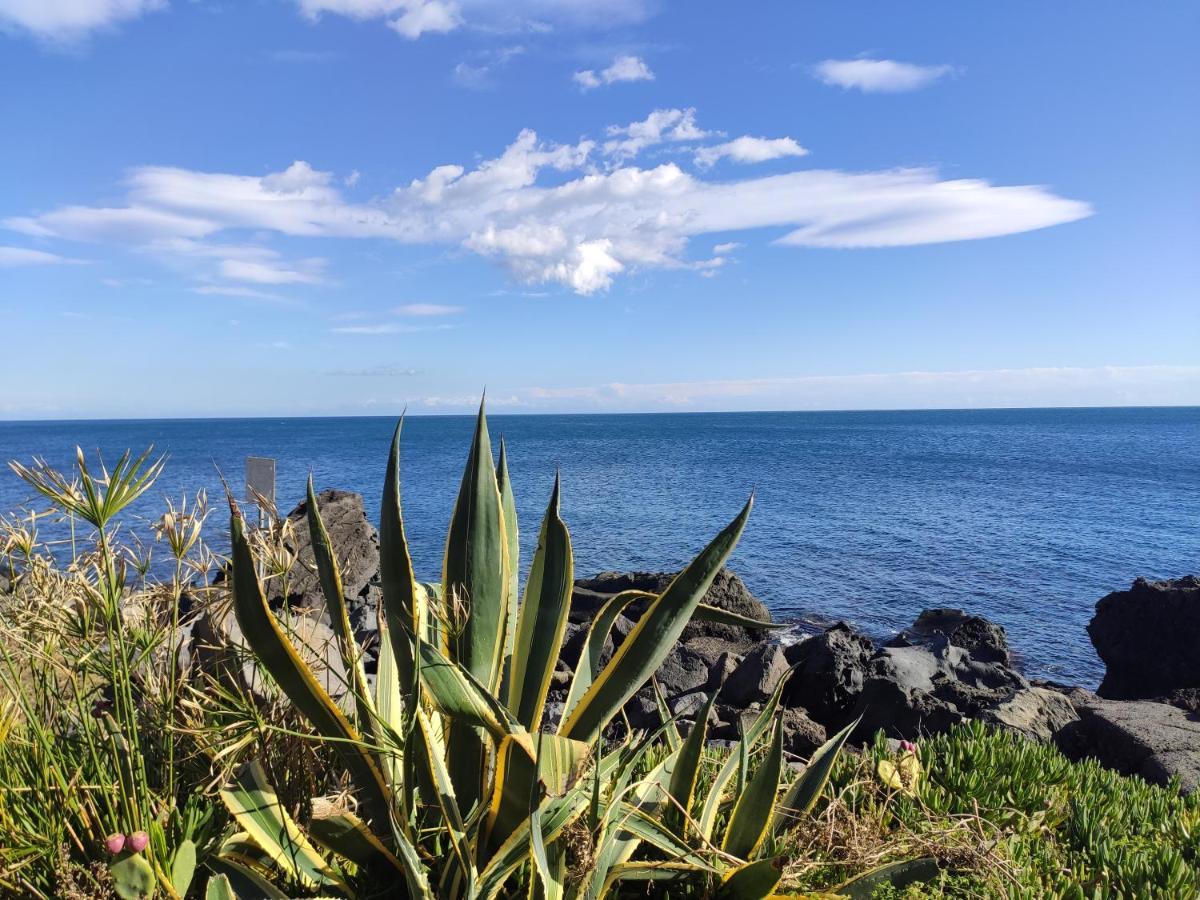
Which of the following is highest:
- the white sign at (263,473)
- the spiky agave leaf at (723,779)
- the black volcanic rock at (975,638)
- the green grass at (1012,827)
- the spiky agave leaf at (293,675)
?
the white sign at (263,473)

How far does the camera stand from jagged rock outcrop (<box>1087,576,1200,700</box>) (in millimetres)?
12227

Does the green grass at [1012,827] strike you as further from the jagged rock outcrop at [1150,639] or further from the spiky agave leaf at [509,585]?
the jagged rock outcrop at [1150,639]

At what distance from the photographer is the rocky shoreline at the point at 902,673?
605cm

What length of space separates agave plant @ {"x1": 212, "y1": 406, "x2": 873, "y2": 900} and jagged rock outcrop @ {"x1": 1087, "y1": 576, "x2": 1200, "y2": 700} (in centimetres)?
1306

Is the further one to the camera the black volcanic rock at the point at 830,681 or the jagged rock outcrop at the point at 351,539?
the jagged rock outcrop at the point at 351,539

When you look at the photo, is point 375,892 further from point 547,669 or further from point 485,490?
point 485,490

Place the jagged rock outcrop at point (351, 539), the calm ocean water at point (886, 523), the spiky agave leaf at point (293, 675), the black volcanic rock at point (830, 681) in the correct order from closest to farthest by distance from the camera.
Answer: the spiky agave leaf at point (293, 675), the black volcanic rock at point (830, 681), the jagged rock outcrop at point (351, 539), the calm ocean water at point (886, 523)

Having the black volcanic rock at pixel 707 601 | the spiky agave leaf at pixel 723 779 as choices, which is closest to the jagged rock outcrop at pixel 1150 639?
the black volcanic rock at pixel 707 601

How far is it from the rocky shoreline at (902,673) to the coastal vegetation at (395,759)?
0.88 feet

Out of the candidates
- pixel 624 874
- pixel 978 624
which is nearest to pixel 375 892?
pixel 624 874

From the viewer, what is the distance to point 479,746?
231 centimetres

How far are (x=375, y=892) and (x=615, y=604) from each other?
3.53 ft

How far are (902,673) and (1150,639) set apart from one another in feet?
19.1

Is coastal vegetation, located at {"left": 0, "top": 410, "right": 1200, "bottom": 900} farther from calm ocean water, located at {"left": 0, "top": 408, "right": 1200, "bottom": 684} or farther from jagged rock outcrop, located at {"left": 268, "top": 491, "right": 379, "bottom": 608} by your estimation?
jagged rock outcrop, located at {"left": 268, "top": 491, "right": 379, "bottom": 608}
